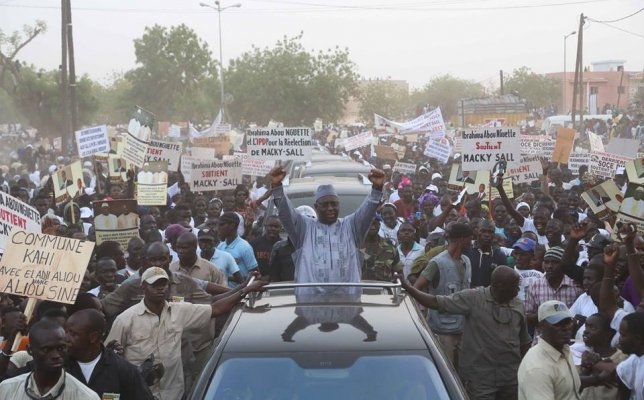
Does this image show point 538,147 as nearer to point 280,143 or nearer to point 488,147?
point 280,143

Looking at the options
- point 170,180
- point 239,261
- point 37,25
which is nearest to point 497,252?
point 239,261

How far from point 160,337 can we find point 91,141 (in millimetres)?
13493

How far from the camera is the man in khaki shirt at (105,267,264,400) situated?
6113 millimetres

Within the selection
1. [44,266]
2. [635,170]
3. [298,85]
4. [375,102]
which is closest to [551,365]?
[44,266]

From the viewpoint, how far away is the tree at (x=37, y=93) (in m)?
57.2

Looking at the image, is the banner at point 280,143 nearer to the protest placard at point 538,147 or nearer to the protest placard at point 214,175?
the protest placard at point 214,175

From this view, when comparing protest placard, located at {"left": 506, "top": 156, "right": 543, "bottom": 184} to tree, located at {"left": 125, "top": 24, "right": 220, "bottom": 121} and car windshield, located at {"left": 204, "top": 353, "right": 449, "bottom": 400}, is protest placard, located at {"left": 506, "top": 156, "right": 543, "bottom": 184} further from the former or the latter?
tree, located at {"left": 125, "top": 24, "right": 220, "bottom": 121}

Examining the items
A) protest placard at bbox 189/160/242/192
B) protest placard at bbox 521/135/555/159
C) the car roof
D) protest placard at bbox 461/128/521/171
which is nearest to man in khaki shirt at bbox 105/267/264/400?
the car roof

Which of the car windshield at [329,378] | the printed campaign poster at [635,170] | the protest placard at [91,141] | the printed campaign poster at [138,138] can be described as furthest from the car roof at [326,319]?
the protest placard at [91,141]

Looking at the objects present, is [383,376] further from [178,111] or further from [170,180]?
[178,111]

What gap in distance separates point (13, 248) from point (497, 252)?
3957 millimetres

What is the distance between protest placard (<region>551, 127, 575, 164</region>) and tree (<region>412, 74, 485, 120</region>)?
294ft

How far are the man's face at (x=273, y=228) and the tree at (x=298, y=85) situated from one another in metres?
49.4

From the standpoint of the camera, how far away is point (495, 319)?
6.54m
